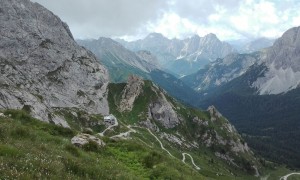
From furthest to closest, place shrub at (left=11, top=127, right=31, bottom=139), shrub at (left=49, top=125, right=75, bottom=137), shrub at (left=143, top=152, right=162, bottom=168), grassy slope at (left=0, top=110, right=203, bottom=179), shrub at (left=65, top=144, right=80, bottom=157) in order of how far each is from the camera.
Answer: shrub at (left=49, top=125, right=75, bottom=137) < shrub at (left=143, top=152, right=162, bottom=168) < shrub at (left=11, top=127, right=31, bottom=139) < shrub at (left=65, top=144, right=80, bottom=157) < grassy slope at (left=0, top=110, right=203, bottom=179)

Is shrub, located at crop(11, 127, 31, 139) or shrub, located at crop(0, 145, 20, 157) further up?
shrub, located at crop(11, 127, 31, 139)

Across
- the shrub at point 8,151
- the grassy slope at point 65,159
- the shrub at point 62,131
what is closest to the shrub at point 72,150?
the grassy slope at point 65,159

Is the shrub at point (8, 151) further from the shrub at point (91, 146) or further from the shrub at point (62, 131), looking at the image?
the shrub at point (62, 131)

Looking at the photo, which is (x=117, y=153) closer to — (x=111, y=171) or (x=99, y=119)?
(x=111, y=171)

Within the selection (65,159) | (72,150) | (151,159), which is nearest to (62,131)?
(151,159)

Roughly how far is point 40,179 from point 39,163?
2.85 m

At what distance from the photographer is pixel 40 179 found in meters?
19.8

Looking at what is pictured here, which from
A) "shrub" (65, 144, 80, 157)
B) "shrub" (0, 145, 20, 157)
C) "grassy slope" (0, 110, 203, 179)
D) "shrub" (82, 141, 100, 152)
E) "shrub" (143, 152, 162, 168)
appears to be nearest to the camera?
"grassy slope" (0, 110, 203, 179)

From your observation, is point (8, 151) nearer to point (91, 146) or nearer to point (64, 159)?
point (64, 159)

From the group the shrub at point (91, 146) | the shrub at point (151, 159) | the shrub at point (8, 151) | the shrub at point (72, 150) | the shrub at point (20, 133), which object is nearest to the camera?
the shrub at point (8, 151)

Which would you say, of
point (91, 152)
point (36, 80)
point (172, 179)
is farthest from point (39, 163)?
point (36, 80)

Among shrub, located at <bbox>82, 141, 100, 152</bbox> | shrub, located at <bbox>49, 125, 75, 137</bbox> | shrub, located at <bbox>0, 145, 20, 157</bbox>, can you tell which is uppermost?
shrub, located at <bbox>49, 125, 75, 137</bbox>

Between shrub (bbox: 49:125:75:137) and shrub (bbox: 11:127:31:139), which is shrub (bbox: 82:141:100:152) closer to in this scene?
shrub (bbox: 11:127:31:139)

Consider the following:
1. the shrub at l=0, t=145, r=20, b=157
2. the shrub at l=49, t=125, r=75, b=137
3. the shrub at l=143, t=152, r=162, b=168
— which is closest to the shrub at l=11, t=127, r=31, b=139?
the shrub at l=0, t=145, r=20, b=157
